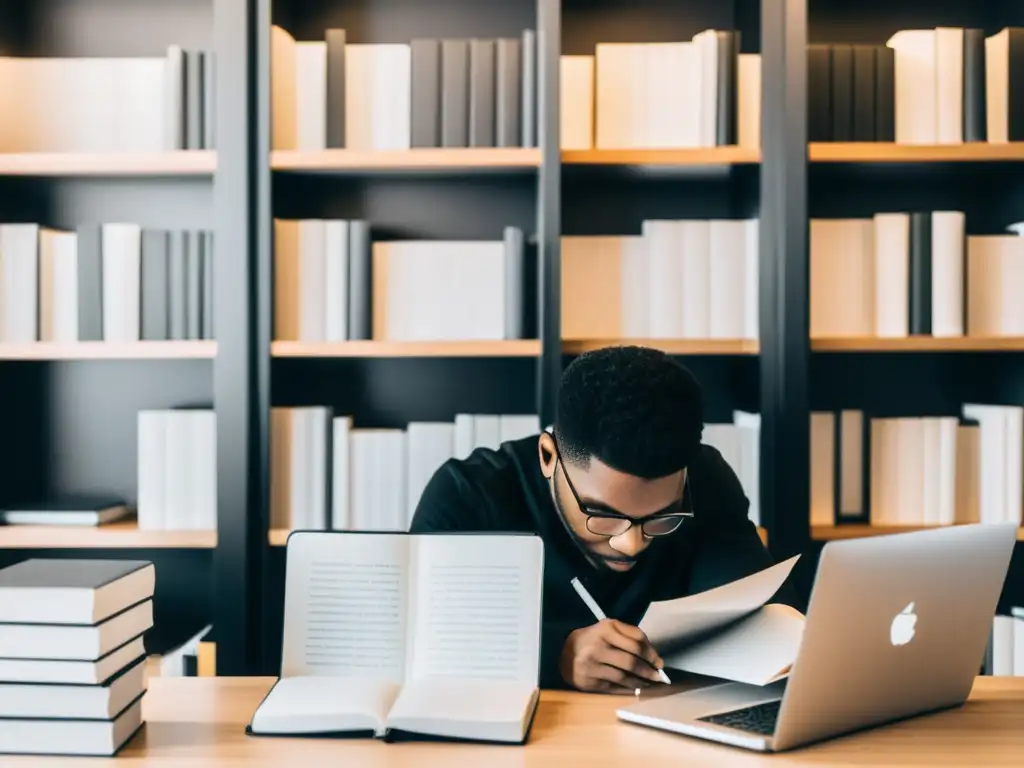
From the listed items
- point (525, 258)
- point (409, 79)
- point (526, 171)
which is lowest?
point (525, 258)

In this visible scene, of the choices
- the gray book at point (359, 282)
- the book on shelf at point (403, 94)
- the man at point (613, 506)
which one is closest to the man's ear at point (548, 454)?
the man at point (613, 506)

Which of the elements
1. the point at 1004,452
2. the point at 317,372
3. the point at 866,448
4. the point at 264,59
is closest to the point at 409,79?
the point at 264,59

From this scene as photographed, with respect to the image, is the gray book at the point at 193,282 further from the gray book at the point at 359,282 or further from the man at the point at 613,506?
the man at the point at 613,506

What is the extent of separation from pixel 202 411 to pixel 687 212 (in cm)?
128

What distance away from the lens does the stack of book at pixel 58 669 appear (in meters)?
1.11

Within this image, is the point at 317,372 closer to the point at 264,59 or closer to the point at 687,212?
the point at 264,59

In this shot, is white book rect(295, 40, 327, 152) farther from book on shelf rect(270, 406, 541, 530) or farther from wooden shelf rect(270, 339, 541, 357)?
book on shelf rect(270, 406, 541, 530)

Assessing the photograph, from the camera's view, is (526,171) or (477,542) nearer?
(477,542)

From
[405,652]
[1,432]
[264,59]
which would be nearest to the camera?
[405,652]

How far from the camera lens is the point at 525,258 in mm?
2322

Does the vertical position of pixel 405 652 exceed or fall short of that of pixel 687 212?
it falls short

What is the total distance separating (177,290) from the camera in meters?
2.31

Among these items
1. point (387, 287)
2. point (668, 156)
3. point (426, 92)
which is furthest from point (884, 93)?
point (387, 287)

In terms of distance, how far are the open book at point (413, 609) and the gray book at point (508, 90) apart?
48.4 inches
